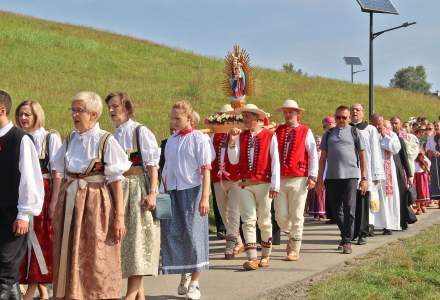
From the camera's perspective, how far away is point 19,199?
18.4 feet

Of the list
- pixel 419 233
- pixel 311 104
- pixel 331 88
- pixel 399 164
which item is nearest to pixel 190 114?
pixel 419 233

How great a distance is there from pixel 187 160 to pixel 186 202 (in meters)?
0.40

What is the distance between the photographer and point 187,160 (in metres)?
7.27

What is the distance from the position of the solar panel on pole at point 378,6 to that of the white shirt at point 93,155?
565 inches

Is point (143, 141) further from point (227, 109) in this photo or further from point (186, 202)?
point (227, 109)

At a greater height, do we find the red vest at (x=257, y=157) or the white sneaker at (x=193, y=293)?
the red vest at (x=257, y=157)

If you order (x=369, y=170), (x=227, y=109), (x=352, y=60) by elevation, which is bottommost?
(x=369, y=170)

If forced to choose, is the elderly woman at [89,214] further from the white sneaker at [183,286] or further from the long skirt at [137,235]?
the white sneaker at [183,286]

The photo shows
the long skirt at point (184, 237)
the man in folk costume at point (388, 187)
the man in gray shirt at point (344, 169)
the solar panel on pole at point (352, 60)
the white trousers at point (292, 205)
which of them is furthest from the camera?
the solar panel on pole at point (352, 60)

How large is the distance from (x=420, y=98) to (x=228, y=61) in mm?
39360

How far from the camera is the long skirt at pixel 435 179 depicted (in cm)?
1731

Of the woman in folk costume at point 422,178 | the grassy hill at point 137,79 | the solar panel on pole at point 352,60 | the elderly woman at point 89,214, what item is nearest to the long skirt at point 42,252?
the elderly woman at point 89,214

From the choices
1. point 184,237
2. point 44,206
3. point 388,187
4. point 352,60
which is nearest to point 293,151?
point 184,237

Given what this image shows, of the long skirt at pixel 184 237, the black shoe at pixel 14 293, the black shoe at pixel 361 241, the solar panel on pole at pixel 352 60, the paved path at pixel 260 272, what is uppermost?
the solar panel on pole at pixel 352 60
